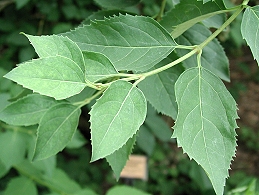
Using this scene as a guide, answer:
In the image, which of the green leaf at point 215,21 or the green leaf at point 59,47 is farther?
the green leaf at point 215,21

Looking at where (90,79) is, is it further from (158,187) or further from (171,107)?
(158,187)

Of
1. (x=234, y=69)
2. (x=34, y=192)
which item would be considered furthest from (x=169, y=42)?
(x=234, y=69)

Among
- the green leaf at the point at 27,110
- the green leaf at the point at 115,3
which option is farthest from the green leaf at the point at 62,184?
the green leaf at the point at 115,3

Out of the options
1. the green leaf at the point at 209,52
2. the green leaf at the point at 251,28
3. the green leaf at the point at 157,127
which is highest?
the green leaf at the point at 251,28

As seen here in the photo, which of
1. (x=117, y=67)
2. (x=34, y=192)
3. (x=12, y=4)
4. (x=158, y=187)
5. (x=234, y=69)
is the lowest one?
(x=158, y=187)

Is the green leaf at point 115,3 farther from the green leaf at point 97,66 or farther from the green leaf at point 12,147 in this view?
the green leaf at point 12,147
